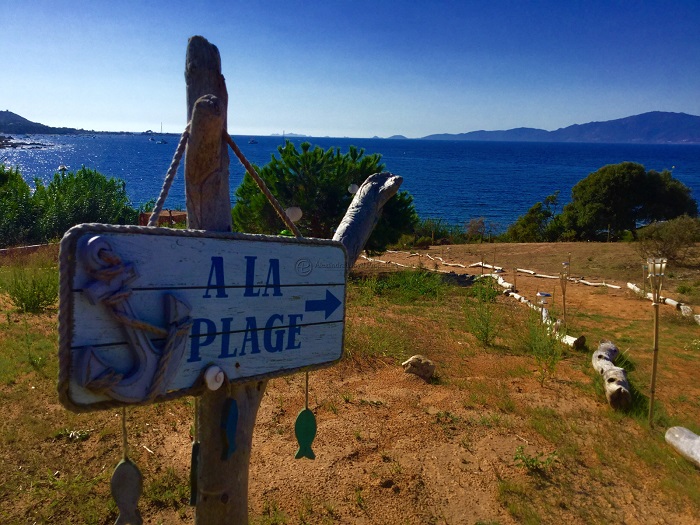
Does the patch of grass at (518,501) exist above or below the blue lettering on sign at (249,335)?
below

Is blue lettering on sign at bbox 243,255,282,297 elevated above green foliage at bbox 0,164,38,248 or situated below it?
above

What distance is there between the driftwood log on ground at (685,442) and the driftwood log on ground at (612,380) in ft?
2.08

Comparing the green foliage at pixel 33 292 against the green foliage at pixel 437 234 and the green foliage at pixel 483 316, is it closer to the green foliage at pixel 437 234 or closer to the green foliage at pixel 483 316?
the green foliage at pixel 483 316

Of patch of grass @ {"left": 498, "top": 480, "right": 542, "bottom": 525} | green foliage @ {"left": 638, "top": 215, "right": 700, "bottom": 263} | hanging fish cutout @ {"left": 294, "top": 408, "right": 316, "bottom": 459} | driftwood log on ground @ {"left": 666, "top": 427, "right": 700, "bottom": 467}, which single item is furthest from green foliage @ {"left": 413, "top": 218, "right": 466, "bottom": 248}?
hanging fish cutout @ {"left": 294, "top": 408, "right": 316, "bottom": 459}

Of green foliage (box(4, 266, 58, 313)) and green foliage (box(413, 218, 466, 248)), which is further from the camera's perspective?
green foliage (box(413, 218, 466, 248))

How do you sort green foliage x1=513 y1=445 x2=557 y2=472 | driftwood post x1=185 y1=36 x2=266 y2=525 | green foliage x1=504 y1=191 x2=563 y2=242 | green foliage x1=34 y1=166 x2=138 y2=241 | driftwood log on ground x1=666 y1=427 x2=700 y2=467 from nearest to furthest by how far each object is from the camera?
driftwood post x1=185 y1=36 x2=266 y2=525 → green foliage x1=513 y1=445 x2=557 y2=472 → driftwood log on ground x1=666 y1=427 x2=700 y2=467 → green foliage x1=34 y1=166 x2=138 y2=241 → green foliage x1=504 y1=191 x2=563 y2=242

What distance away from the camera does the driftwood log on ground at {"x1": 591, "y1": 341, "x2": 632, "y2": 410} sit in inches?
215

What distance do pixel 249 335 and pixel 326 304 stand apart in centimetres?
33

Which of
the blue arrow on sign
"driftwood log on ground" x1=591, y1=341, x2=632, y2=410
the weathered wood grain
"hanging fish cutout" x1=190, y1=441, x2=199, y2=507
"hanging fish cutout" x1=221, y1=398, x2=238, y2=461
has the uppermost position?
the weathered wood grain

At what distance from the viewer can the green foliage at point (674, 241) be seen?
1572cm

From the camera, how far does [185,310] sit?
4.89 feet

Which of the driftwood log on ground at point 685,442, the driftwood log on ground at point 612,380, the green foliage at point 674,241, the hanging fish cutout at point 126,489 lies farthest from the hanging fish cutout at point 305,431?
the green foliage at point 674,241

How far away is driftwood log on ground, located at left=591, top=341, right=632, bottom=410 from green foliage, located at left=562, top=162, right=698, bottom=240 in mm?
19032

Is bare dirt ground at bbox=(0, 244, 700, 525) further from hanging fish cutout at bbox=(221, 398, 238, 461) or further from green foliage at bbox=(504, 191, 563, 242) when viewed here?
green foliage at bbox=(504, 191, 563, 242)
